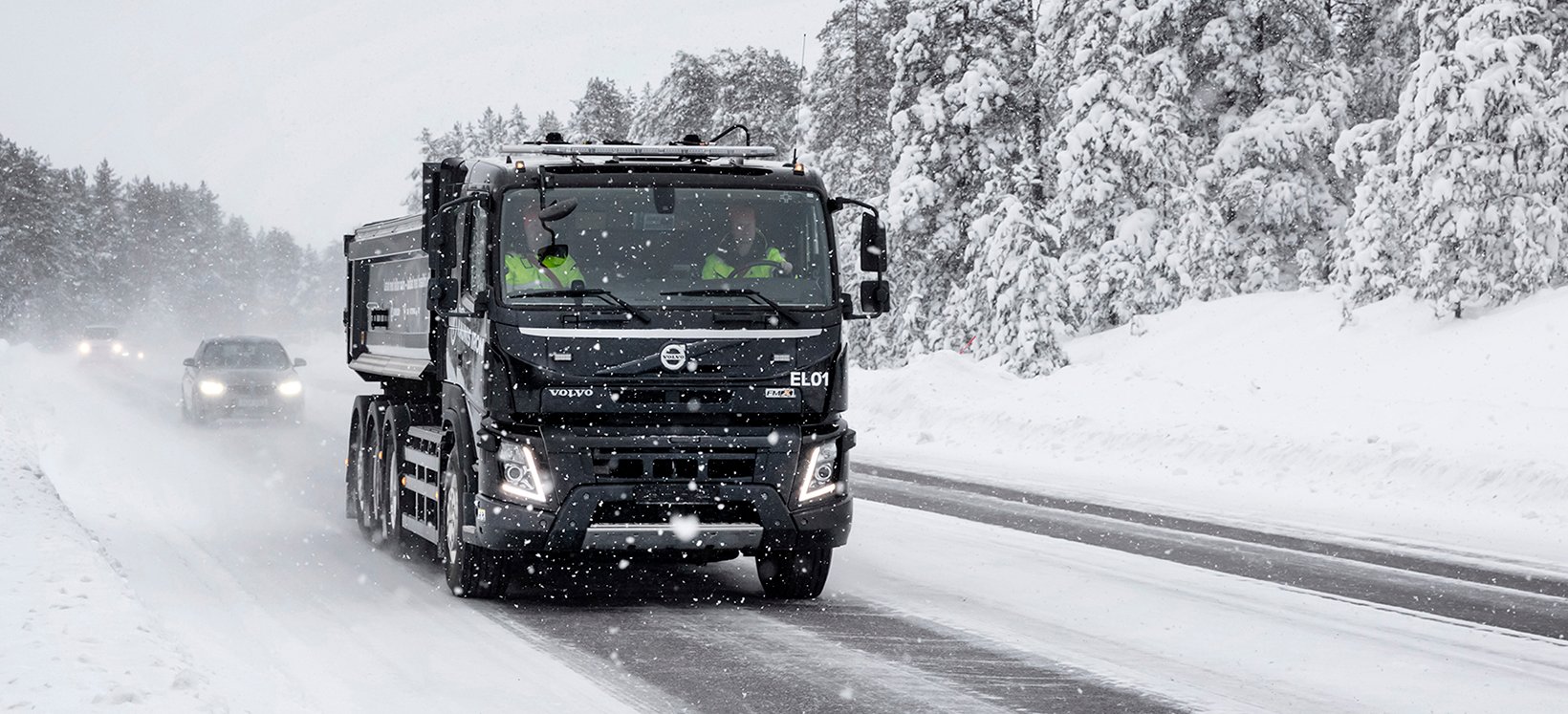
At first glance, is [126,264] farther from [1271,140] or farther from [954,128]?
[1271,140]

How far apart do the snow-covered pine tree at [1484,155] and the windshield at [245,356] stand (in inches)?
785

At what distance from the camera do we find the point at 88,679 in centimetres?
642

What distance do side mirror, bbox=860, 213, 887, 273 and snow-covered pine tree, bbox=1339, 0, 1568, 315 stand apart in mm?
19257

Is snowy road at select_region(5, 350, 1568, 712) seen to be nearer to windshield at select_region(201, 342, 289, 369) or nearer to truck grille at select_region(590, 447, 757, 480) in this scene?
truck grille at select_region(590, 447, 757, 480)

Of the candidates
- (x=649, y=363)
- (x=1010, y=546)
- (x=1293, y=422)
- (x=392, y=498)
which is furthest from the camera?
(x=1293, y=422)

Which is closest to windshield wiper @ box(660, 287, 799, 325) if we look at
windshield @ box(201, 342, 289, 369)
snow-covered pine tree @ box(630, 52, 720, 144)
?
windshield @ box(201, 342, 289, 369)

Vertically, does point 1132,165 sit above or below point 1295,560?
above

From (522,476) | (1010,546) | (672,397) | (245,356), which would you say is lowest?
(1010,546)

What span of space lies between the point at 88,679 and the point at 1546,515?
12.5 meters

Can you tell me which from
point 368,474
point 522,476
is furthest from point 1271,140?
point 522,476

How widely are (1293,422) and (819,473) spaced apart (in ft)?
39.0

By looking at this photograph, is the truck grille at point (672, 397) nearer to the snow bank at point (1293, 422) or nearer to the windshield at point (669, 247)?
the windshield at point (669, 247)

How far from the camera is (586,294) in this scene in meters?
9.64

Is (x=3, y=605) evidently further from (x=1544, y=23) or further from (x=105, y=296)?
(x=105, y=296)
